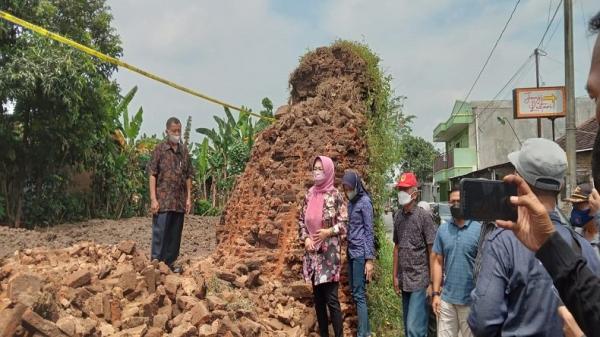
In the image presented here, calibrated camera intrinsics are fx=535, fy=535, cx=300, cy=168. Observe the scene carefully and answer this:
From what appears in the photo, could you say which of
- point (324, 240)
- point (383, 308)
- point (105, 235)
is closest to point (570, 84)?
point (383, 308)

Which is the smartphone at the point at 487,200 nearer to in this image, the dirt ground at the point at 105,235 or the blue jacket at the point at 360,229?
the blue jacket at the point at 360,229

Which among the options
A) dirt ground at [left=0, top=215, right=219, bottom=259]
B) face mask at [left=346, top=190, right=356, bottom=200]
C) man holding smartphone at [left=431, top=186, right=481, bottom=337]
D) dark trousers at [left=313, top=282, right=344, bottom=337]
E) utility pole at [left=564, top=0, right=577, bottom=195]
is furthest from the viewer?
utility pole at [left=564, top=0, right=577, bottom=195]

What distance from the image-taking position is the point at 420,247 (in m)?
4.90

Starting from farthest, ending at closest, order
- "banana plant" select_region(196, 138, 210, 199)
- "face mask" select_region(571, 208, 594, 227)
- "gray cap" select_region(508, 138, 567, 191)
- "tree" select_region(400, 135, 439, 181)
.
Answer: "tree" select_region(400, 135, 439, 181)
"banana plant" select_region(196, 138, 210, 199)
"face mask" select_region(571, 208, 594, 227)
"gray cap" select_region(508, 138, 567, 191)

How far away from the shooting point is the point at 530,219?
58.2 inches

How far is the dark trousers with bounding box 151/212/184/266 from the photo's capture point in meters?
5.79

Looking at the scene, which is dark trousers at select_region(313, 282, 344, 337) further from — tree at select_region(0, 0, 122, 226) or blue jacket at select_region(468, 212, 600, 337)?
tree at select_region(0, 0, 122, 226)

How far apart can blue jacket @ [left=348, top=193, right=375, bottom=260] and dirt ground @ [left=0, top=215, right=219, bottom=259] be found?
3.52 metres

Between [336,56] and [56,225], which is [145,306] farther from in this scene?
[56,225]

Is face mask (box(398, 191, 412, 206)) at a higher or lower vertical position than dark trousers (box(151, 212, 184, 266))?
higher

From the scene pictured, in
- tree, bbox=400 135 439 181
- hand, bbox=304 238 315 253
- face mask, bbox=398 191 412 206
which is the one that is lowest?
hand, bbox=304 238 315 253

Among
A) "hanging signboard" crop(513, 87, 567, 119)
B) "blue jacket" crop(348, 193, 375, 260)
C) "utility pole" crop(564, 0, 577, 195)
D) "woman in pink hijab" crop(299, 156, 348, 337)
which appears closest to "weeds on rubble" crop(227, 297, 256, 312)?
"woman in pink hijab" crop(299, 156, 348, 337)

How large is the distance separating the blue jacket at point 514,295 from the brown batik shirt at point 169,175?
4091 millimetres

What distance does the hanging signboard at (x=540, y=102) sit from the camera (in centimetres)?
1315
